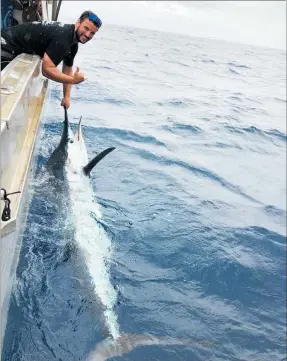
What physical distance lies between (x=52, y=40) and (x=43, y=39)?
27 cm

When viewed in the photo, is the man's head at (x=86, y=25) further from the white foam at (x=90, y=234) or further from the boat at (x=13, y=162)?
the white foam at (x=90, y=234)

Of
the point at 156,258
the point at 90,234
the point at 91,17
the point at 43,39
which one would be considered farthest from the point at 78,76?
the point at 156,258

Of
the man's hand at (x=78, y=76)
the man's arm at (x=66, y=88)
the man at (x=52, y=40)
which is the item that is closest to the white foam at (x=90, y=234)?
the man's arm at (x=66, y=88)

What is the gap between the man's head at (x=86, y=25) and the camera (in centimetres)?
418

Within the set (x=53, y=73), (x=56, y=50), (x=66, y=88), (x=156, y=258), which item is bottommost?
(x=156, y=258)

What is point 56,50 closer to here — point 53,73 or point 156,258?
point 53,73

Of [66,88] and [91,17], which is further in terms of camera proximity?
[66,88]

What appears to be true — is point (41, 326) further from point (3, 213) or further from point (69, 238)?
point (3, 213)

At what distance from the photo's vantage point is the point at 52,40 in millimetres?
4367

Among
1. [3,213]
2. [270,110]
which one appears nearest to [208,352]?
[3,213]

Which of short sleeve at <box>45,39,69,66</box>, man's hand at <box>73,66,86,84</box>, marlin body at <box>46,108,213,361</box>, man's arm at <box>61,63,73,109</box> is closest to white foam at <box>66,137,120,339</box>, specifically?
marlin body at <box>46,108,213,361</box>

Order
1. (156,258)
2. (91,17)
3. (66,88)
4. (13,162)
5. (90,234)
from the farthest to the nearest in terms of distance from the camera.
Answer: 1. (66,88)
2. (156,258)
3. (90,234)
4. (91,17)
5. (13,162)

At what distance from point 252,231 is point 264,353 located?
2.39m

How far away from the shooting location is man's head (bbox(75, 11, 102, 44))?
4.18 metres
